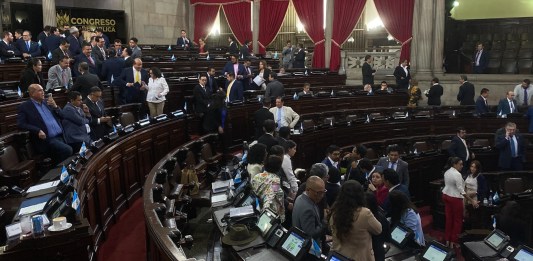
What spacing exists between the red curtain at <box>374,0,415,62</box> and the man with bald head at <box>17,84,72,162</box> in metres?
10.6

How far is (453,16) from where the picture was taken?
14453 millimetres

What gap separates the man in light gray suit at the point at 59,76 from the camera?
7.10 m

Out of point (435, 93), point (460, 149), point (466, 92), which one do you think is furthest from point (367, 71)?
point (460, 149)

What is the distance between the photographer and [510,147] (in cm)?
795

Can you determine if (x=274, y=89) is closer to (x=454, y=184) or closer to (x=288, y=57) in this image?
(x=454, y=184)

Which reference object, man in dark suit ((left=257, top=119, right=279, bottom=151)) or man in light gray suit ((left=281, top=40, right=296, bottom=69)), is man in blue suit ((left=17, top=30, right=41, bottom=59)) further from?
man in light gray suit ((left=281, top=40, right=296, bottom=69))

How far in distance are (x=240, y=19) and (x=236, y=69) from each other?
7747 mm

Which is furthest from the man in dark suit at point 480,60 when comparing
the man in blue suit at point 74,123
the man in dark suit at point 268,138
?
the man in blue suit at point 74,123

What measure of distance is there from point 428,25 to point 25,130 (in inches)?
422

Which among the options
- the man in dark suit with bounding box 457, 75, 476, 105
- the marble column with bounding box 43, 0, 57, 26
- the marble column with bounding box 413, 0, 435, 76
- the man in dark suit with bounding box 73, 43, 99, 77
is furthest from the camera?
the marble column with bounding box 43, 0, 57, 26

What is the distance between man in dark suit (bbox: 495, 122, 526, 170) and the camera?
313 inches

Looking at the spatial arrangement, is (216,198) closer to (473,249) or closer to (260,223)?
(260,223)

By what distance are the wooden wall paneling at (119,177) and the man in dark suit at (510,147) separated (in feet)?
20.1

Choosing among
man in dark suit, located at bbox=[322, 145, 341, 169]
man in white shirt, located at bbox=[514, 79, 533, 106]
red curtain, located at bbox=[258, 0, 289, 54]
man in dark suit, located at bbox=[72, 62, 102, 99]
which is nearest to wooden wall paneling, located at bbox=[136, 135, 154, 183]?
man in dark suit, located at bbox=[72, 62, 102, 99]
